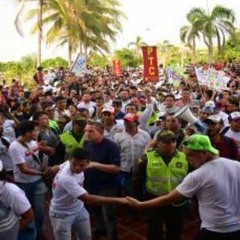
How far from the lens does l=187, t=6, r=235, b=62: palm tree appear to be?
3472 cm

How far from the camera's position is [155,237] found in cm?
476

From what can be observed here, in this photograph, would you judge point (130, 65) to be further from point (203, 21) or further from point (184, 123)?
point (184, 123)

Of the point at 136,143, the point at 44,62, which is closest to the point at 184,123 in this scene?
the point at 136,143

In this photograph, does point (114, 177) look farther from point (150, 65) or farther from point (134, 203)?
point (150, 65)

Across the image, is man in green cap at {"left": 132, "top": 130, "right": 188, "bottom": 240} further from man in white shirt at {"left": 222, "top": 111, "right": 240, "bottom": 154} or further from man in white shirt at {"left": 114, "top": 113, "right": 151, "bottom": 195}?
man in white shirt at {"left": 222, "top": 111, "right": 240, "bottom": 154}

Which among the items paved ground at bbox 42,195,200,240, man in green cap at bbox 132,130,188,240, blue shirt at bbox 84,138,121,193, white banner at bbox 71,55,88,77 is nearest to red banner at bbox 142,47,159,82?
white banner at bbox 71,55,88,77

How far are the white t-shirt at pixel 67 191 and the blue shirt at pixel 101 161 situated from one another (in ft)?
2.22

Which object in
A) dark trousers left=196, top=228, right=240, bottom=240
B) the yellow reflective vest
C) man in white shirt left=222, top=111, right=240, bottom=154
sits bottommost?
dark trousers left=196, top=228, right=240, bottom=240

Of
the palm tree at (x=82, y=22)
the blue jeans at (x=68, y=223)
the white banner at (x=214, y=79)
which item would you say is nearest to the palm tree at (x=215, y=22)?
the palm tree at (x=82, y=22)

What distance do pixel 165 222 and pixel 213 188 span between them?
1377 mm

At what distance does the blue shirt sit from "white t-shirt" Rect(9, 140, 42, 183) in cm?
64

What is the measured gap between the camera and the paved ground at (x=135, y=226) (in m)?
5.96

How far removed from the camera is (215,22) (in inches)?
1374

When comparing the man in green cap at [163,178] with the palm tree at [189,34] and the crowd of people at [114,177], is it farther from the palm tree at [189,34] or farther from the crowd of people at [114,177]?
the palm tree at [189,34]
